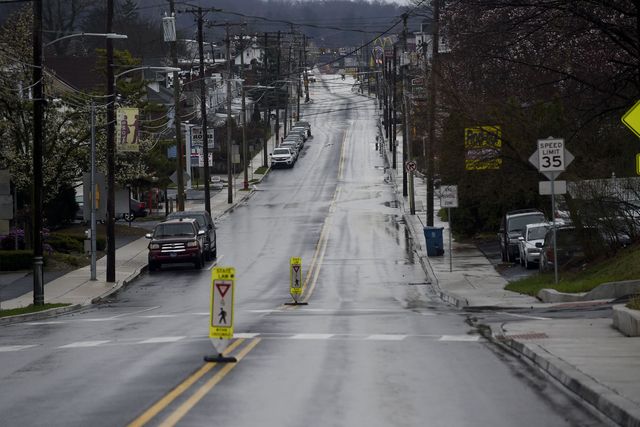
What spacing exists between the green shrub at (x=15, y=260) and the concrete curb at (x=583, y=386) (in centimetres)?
2709

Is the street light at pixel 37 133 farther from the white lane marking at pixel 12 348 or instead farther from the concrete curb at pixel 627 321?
the concrete curb at pixel 627 321

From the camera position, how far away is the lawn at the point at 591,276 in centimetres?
2653

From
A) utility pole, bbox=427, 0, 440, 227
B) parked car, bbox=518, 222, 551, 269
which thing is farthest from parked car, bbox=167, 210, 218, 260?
parked car, bbox=518, 222, 551, 269

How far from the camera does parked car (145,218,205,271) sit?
4331 cm

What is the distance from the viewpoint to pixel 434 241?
46062 mm

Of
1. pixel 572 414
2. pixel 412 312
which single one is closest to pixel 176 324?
pixel 412 312

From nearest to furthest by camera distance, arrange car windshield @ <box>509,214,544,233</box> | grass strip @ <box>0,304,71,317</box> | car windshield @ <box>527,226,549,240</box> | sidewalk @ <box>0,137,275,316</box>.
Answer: grass strip @ <box>0,304,71,317</box> < sidewalk @ <box>0,137,275,316</box> < car windshield @ <box>527,226,549,240</box> < car windshield @ <box>509,214,544,233</box>

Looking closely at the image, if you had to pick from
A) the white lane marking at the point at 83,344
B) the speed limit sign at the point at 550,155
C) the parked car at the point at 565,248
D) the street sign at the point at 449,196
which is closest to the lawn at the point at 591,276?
the parked car at the point at 565,248

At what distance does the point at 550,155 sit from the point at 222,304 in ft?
45.2

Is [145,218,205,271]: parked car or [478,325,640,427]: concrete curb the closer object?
[478,325,640,427]: concrete curb

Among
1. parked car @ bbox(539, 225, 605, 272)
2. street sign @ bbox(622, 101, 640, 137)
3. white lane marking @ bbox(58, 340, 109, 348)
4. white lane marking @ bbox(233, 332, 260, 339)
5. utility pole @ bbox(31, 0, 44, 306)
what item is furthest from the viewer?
parked car @ bbox(539, 225, 605, 272)

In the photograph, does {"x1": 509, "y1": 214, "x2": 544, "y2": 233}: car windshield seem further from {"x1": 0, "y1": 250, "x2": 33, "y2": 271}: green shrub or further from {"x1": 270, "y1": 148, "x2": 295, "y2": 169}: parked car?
{"x1": 270, "y1": 148, "x2": 295, "y2": 169}: parked car

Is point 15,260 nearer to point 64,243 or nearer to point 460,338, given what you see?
point 64,243

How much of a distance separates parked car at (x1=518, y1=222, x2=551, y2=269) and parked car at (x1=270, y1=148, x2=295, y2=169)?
6148 cm
